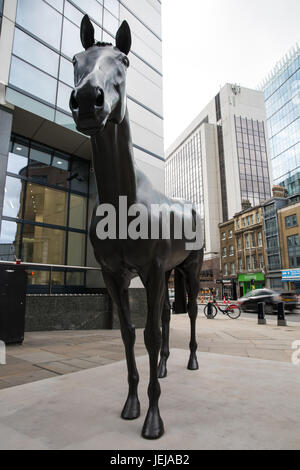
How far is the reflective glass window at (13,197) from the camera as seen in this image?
392 inches

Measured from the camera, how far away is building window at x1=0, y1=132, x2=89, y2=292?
10016 mm

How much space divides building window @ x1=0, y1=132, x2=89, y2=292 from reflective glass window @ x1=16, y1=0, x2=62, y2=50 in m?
3.77

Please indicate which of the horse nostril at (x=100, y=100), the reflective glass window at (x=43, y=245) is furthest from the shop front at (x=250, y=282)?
the horse nostril at (x=100, y=100)

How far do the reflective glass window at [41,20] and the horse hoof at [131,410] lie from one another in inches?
462

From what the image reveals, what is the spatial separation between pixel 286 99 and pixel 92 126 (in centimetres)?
5937

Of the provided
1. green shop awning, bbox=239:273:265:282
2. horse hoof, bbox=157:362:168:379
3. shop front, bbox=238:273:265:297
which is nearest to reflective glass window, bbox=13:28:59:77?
horse hoof, bbox=157:362:168:379

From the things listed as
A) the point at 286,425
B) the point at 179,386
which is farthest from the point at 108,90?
the point at 179,386

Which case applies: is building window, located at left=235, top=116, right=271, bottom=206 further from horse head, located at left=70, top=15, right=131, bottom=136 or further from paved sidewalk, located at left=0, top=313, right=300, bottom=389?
horse head, located at left=70, top=15, right=131, bottom=136

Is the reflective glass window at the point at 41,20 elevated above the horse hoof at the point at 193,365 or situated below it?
above

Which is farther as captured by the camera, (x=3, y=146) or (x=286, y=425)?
(x=3, y=146)

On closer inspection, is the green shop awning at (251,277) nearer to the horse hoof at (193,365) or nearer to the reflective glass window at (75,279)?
the reflective glass window at (75,279)

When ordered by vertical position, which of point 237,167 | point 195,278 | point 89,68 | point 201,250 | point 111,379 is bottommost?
point 111,379

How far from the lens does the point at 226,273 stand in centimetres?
4856
